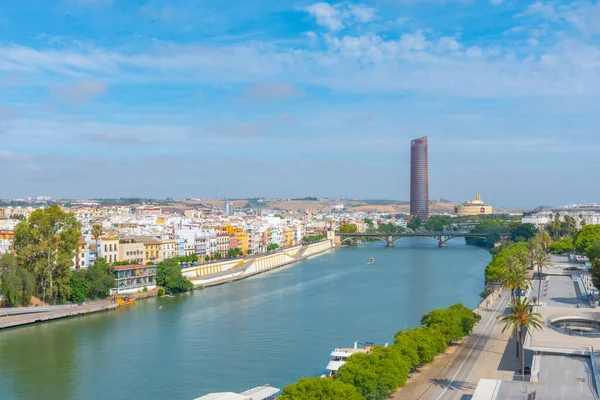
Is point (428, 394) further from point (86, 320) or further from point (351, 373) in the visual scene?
point (86, 320)

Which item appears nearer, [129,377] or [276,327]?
[129,377]

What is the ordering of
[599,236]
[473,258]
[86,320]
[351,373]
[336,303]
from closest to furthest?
1. [351,373]
2. [86,320]
3. [336,303]
4. [599,236]
5. [473,258]

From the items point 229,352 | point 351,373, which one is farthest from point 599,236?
point 351,373

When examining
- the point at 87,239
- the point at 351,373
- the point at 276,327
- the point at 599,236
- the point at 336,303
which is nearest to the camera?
the point at 351,373

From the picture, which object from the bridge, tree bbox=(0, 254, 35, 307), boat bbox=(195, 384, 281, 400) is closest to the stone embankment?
tree bbox=(0, 254, 35, 307)

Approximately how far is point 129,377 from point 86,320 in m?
6.30

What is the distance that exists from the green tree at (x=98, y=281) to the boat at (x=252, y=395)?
35.6 feet

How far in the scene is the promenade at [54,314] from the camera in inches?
639

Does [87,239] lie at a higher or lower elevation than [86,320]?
higher

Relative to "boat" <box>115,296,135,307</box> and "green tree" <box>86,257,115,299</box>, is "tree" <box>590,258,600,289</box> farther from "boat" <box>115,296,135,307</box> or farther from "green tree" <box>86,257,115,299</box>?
"green tree" <box>86,257,115,299</box>

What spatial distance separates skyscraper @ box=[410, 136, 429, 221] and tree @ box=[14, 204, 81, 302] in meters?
68.7

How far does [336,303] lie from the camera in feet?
65.8

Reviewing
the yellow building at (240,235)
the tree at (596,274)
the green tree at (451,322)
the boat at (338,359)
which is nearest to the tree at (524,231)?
the yellow building at (240,235)

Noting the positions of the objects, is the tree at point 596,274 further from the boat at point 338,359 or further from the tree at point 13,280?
the tree at point 13,280
